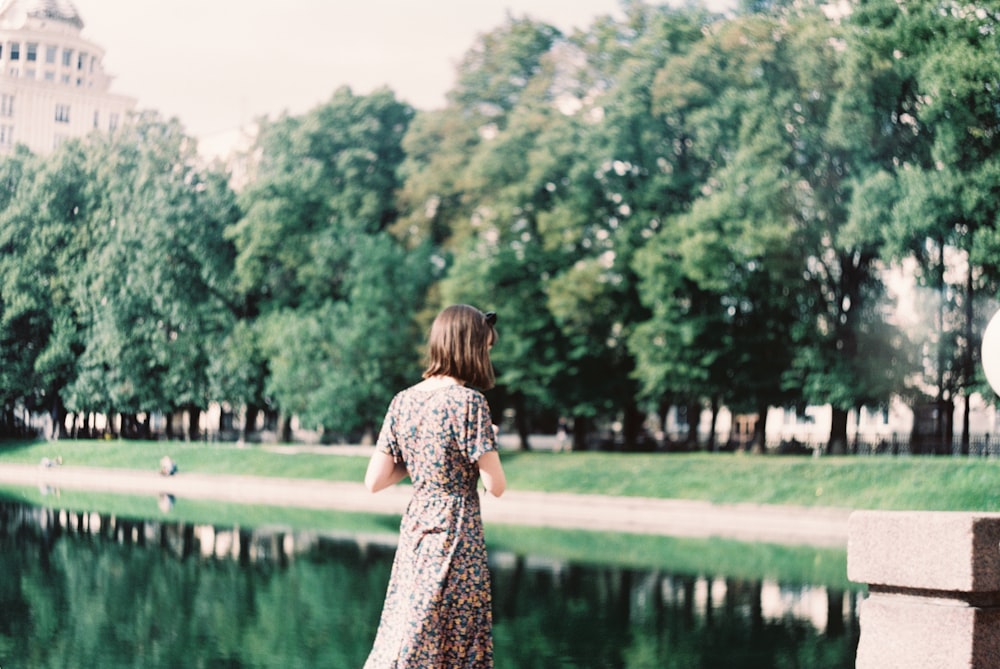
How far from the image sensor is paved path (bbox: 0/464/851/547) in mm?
22359

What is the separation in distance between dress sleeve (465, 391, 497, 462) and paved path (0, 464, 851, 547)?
1670 centimetres

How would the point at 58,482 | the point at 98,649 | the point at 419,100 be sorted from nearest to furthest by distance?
1. the point at 98,649
2. the point at 58,482
3. the point at 419,100

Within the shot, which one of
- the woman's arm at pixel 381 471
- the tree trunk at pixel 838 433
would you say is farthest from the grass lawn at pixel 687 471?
the woman's arm at pixel 381 471

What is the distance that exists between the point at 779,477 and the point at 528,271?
9.69 meters

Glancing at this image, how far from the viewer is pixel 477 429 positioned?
4387 millimetres

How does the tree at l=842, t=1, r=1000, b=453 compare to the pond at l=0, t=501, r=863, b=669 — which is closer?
the pond at l=0, t=501, r=863, b=669

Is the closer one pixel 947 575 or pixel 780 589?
pixel 947 575

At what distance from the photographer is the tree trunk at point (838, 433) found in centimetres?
2942

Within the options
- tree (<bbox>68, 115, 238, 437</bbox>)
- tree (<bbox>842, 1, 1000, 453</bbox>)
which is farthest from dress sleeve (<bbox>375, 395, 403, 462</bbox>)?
tree (<bbox>842, 1, 1000, 453</bbox>)

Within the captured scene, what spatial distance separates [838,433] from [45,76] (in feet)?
60.8

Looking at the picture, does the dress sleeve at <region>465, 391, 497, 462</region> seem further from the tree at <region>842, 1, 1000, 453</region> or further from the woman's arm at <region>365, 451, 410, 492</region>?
the tree at <region>842, 1, 1000, 453</region>

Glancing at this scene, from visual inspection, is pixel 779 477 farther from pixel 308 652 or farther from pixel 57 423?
pixel 308 652

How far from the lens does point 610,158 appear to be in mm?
31875

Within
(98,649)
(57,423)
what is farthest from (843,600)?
(57,423)
